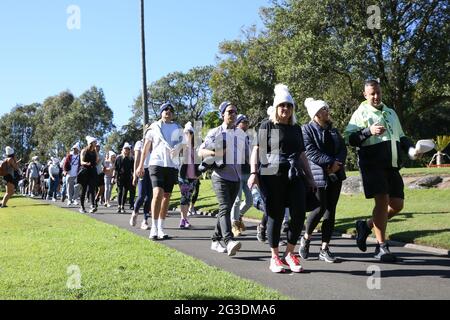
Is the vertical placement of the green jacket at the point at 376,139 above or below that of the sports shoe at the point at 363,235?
above

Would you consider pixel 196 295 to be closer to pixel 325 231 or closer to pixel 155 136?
pixel 325 231

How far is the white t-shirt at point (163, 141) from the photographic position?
8.74 m

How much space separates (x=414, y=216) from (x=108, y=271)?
6865 mm

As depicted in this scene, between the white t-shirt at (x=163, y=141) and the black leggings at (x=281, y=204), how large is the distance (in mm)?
3055

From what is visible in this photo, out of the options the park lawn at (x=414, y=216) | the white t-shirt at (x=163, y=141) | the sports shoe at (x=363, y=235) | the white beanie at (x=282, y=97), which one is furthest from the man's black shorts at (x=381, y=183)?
the white t-shirt at (x=163, y=141)

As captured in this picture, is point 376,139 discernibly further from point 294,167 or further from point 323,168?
point 294,167

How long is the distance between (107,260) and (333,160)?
3193 mm

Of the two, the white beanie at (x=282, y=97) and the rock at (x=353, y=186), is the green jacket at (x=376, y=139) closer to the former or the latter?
the white beanie at (x=282, y=97)

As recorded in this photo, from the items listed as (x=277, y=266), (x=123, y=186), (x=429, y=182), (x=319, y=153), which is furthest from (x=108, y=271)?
(x=429, y=182)

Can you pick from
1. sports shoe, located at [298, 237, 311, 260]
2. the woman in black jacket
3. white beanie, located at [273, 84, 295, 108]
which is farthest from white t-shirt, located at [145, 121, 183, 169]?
white beanie, located at [273, 84, 295, 108]

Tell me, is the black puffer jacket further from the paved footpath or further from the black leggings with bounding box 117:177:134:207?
the black leggings with bounding box 117:177:134:207

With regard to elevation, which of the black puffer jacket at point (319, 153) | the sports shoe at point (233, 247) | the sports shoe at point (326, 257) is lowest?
the sports shoe at point (326, 257)

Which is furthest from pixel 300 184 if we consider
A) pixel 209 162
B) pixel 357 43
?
pixel 357 43

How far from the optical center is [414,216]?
400 inches
